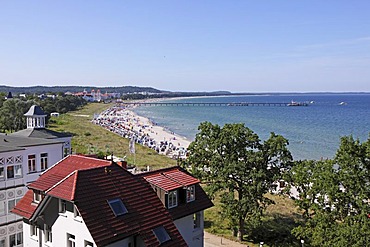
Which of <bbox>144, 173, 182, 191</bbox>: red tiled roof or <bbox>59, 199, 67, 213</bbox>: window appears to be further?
<bbox>144, 173, 182, 191</bbox>: red tiled roof

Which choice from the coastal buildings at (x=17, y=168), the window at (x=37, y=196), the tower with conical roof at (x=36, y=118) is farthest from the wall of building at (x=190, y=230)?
the tower with conical roof at (x=36, y=118)

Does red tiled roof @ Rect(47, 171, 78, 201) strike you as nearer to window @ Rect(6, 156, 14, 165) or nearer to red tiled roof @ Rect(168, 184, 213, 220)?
red tiled roof @ Rect(168, 184, 213, 220)

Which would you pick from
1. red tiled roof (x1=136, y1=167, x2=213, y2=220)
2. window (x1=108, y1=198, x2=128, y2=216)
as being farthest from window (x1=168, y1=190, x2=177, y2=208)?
window (x1=108, y1=198, x2=128, y2=216)

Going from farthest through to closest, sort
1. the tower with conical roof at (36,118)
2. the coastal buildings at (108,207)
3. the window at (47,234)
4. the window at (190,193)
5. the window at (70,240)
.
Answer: the tower with conical roof at (36,118) → the window at (190,193) → the window at (47,234) → the window at (70,240) → the coastal buildings at (108,207)

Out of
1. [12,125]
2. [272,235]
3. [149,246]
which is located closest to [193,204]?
[149,246]

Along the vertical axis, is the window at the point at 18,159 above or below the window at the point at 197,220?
above

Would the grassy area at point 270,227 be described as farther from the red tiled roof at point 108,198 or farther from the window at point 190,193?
the red tiled roof at point 108,198

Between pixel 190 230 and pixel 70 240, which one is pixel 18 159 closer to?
pixel 70 240
